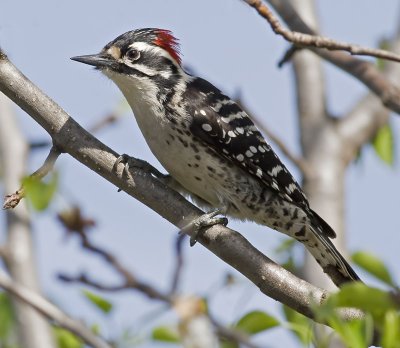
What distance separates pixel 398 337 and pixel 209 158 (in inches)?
94.3

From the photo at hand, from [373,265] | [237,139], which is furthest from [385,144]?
[373,265]

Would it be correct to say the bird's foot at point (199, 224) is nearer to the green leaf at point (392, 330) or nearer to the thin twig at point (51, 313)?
the thin twig at point (51, 313)

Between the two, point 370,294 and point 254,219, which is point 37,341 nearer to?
point 254,219

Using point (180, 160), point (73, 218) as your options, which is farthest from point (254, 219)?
point (73, 218)

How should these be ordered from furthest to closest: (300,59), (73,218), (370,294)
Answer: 1. (300,59)
2. (73,218)
3. (370,294)

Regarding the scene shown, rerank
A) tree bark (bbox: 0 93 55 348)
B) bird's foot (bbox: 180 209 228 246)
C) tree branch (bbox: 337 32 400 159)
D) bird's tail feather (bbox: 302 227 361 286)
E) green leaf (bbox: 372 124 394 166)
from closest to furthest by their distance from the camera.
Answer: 1. bird's foot (bbox: 180 209 228 246)
2. bird's tail feather (bbox: 302 227 361 286)
3. tree bark (bbox: 0 93 55 348)
4. green leaf (bbox: 372 124 394 166)
5. tree branch (bbox: 337 32 400 159)

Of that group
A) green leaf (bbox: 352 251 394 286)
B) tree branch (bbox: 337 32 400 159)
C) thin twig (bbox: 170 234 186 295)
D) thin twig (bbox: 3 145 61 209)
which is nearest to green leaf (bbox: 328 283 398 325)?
green leaf (bbox: 352 251 394 286)

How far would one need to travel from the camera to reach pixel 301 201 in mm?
5121

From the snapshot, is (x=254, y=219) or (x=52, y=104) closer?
(x=52, y=104)

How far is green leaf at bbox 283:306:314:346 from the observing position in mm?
3458

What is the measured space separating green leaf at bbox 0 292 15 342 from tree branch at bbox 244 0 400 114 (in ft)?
8.26

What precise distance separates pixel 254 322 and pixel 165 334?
806mm

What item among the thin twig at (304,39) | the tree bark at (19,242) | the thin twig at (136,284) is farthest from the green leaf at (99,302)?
the thin twig at (304,39)

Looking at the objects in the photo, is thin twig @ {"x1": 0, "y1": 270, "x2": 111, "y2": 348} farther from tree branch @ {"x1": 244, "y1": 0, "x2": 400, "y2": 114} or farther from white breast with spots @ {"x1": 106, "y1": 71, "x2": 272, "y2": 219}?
tree branch @ {"x1": 244, "y1": 0, "x2": 400, "y2": 114}
